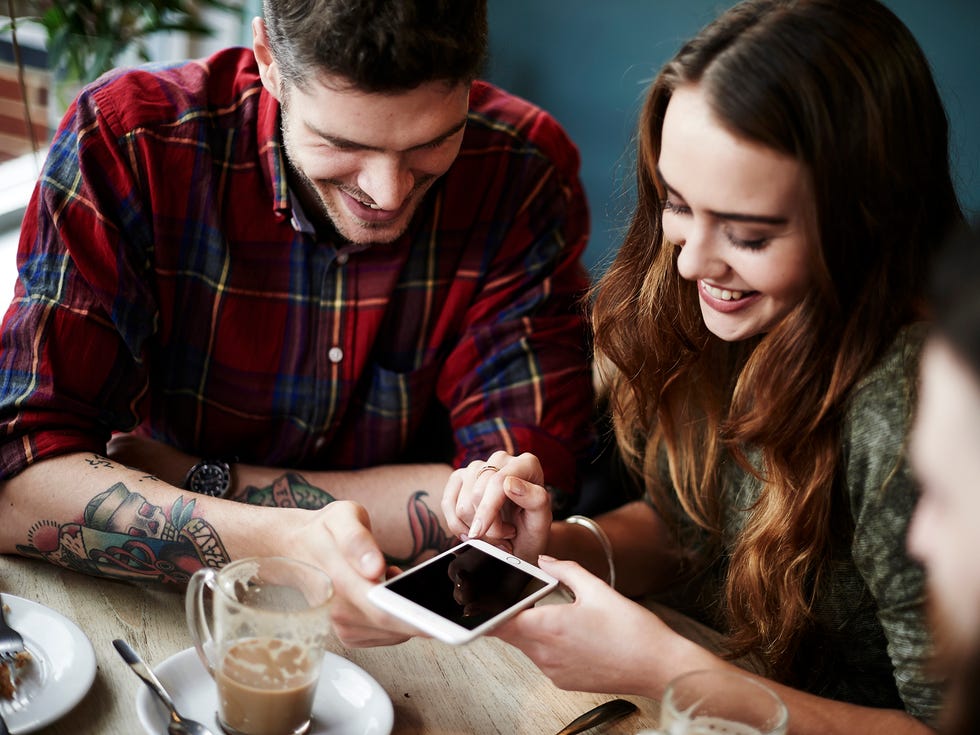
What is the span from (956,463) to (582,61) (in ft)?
9.37

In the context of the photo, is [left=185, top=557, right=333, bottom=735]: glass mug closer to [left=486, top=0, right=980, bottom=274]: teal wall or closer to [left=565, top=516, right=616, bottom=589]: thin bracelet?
[left=565, top=516, right=616, bottom=589]: thin bracelet

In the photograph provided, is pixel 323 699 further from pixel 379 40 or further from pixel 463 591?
pixel 379 40

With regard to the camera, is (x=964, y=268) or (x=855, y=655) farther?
(x=855, y=655)

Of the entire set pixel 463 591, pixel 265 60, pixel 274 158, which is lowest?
pixel 463 591

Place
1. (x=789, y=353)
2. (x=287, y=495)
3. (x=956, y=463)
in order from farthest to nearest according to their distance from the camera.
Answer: (x=287, y=495), (x=789, y=353), (x=956, y=463)

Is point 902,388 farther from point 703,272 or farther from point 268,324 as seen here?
point 268,324

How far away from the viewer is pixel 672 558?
1.66 m

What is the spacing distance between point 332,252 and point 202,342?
0.26 meters

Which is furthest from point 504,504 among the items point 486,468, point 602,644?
point 602,644

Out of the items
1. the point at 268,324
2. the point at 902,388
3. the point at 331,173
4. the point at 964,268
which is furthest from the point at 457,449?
the point at 964,268

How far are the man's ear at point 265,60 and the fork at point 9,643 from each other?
83cm

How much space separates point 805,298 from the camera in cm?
129

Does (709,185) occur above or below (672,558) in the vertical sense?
above

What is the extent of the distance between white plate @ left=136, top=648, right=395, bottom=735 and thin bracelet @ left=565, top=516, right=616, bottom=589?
1.59 ft
